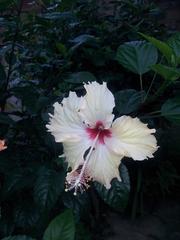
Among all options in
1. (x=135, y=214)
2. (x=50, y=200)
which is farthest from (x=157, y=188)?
(x=50, y=200)

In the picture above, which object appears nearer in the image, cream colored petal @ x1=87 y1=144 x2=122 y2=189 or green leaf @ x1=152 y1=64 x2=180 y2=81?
cream colored petal @ x1=87 y1=144 x2=122 y2=189

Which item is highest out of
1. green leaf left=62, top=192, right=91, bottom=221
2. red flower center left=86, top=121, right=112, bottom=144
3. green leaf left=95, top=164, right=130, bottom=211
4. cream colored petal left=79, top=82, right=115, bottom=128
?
cream colored petal left=79, top=82, right=115, bottom=128

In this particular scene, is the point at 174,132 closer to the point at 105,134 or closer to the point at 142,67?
the point at 142,67

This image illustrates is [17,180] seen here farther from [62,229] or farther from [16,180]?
[62,229]

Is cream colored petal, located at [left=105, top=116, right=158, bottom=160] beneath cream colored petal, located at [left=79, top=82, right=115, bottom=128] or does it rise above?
beneath

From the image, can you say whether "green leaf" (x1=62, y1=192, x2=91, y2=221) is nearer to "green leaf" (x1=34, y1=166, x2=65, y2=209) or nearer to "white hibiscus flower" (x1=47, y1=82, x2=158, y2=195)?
"green leaf" (x1=34, y1=166, x2=65, y2=209)

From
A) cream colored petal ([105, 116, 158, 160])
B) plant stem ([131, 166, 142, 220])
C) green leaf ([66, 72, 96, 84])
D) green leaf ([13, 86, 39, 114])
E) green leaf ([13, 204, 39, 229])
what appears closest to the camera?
cream colored petal ([105, 116, 158, 160])

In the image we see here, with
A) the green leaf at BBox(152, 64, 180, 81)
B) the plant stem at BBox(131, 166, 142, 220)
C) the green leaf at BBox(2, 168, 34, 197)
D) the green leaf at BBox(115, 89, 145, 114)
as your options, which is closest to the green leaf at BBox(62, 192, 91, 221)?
the green leaf at BBox(2, 168, 34, 197)
